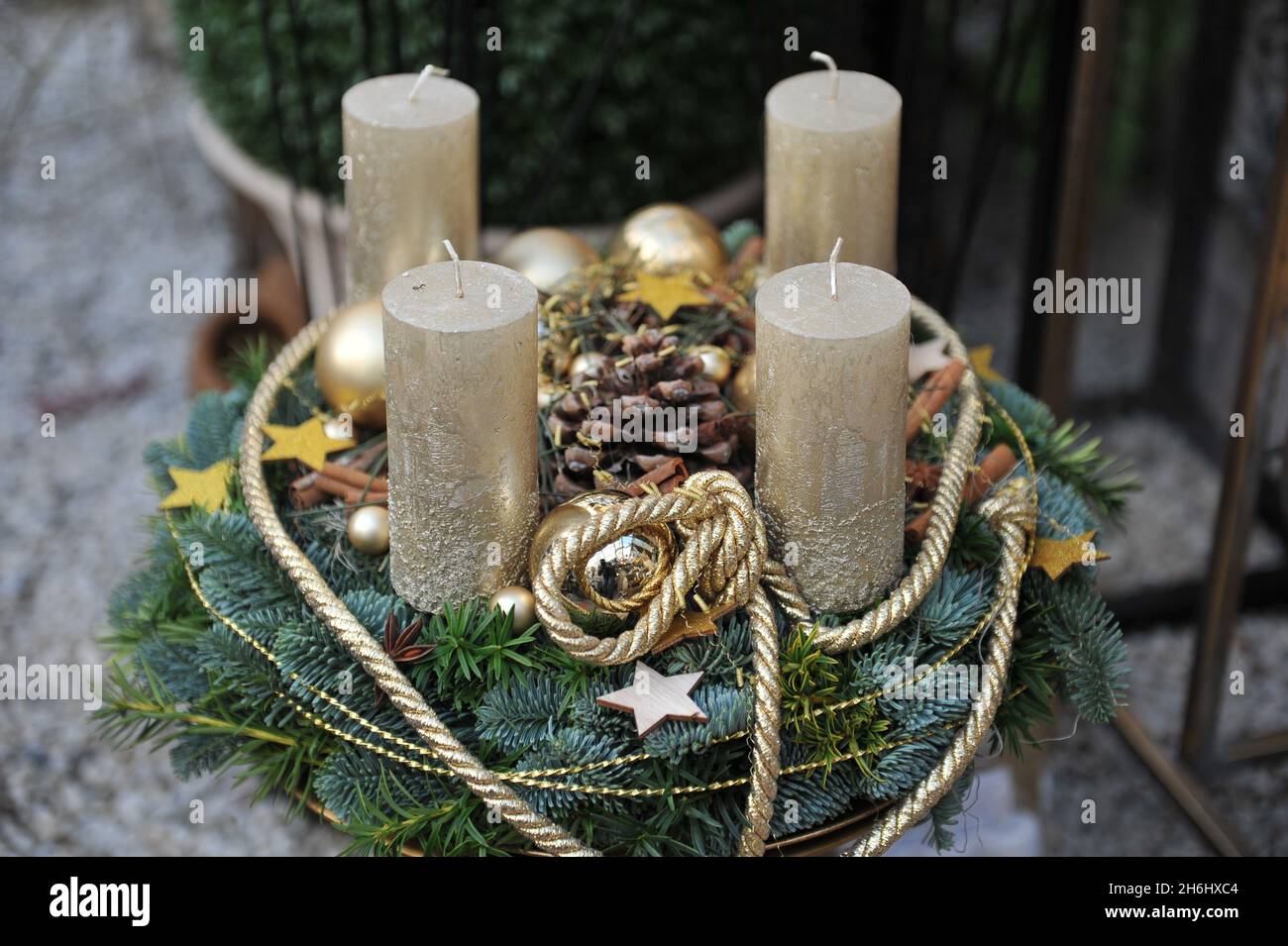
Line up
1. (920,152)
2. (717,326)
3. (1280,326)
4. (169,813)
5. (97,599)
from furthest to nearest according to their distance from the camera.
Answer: (97,599)
(169,813)
(920,152)
(1280,326)
(717,326)

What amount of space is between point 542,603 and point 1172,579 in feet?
3.59

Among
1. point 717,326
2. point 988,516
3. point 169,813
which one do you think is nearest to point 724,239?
point 717,326

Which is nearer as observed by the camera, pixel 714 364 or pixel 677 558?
pixel 677 558

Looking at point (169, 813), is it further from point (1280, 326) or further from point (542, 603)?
point (1280, 326)

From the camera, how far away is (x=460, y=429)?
2.16ft

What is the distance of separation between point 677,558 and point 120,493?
1.20 m

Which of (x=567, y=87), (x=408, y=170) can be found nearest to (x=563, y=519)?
(x=408, y=170)

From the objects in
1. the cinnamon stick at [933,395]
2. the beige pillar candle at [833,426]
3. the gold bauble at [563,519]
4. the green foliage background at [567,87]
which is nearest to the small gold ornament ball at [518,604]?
the gold bauble at [563,519]

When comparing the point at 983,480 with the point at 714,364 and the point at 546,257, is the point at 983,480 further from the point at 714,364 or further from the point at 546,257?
the point at 546,257

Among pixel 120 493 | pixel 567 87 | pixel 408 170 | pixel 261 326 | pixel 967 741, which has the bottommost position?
pixel 120 493

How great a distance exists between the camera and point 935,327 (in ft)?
2.88

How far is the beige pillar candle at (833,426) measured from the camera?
648 mm
